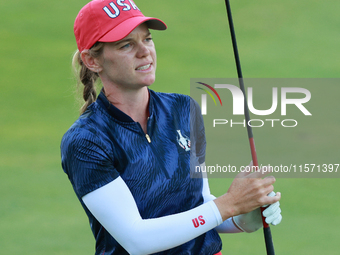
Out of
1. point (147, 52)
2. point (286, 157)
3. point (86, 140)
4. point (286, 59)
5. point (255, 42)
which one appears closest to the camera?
point (86, 140)

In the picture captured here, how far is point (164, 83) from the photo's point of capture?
314 inches

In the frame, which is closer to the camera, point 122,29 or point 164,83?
point 122,29

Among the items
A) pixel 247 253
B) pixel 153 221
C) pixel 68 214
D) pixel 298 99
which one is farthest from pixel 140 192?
pixel 298 99

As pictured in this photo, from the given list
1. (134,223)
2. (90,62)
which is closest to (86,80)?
(90,62)

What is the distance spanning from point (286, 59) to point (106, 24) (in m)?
7.00

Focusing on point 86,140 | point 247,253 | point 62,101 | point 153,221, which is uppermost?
point 86,140

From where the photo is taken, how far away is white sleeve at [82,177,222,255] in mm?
1867

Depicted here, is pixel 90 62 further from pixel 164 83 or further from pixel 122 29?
pixel 164 83

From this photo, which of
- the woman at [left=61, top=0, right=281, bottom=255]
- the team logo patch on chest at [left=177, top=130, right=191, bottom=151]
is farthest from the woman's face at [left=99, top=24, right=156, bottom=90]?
the team logo patch on chest at [left=177, top=130, right=191, bottom=151]

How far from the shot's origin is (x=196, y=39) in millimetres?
9414

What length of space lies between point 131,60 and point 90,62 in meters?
0.19

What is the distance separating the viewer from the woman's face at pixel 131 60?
2.00 meters

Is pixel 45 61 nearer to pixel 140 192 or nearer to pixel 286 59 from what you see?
pixel 286 59

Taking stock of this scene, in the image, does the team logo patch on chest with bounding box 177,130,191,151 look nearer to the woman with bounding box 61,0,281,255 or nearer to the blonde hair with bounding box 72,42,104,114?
the woman with bounding box 61,0,281,255
